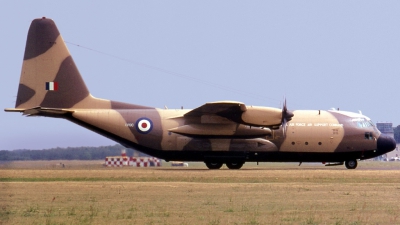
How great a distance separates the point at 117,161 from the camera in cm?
5212

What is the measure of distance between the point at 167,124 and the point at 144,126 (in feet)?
4.62

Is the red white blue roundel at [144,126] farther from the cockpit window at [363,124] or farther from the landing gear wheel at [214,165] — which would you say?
the cockpit window at [363,124]

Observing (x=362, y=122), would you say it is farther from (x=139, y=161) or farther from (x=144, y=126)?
(x=139, y=161)

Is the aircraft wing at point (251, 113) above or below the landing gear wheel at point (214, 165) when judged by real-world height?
above

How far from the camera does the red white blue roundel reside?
41.8m

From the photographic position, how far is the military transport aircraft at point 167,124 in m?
41.6

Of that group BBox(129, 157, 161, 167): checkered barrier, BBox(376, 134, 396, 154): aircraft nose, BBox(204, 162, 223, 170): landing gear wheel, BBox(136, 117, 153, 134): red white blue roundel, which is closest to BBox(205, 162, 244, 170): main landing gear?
BBox(204, 162, 223, 170): landing gear wheel

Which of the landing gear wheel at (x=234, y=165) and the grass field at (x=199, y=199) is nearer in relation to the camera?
the grass field at (x=199, y=199)

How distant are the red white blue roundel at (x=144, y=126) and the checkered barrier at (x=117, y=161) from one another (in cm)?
1057

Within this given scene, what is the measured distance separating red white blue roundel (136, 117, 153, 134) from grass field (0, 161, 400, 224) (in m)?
7.52

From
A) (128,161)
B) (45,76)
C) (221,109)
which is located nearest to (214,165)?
(221,109)

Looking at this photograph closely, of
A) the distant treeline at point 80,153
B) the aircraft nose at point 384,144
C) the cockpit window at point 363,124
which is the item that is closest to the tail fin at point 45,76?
the distant treeline at point 80,153

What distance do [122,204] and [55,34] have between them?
948 inches

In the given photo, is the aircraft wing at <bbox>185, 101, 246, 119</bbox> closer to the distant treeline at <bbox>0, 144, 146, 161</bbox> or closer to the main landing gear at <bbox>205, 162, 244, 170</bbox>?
the main landing gear at <bbox>205, 162, 244, 170</bbox>
